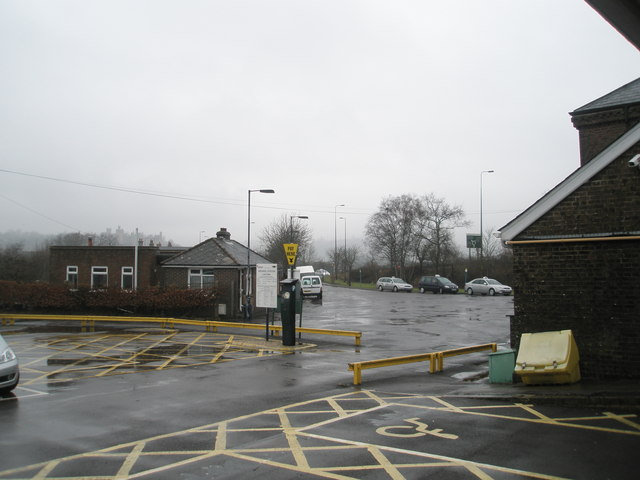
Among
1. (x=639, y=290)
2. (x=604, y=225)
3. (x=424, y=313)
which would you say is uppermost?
(x=604, y=225)

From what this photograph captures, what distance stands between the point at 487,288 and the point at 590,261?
37632 millimetres

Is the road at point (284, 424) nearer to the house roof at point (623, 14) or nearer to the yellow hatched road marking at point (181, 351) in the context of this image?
the yellow hatched road marking at point (181, 351)

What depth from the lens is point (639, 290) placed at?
9.64 m

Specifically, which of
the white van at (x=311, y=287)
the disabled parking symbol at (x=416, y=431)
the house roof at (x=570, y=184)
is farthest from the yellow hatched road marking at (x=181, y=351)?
the white van at (x=311, y=287)

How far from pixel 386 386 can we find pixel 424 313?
19.3 metres

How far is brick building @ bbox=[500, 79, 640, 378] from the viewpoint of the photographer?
9.78 meters

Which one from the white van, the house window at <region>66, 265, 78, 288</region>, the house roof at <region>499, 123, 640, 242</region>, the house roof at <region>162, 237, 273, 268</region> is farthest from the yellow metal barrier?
the white van

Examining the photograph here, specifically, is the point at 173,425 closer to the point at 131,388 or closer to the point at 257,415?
the point at 257,415

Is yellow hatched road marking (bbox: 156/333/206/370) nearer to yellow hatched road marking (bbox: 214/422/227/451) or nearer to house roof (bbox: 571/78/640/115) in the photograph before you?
yellow hatched road marking (bbox: 214/422/227/451)

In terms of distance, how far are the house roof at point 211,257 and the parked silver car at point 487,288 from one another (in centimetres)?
2304

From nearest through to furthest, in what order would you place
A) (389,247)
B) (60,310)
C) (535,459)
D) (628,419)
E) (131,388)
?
1. (535,459)
2. (628,419)
3. (131,388)
4. (60,310)
5. (389,247)

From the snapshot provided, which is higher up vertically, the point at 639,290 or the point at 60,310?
the point at 639,290

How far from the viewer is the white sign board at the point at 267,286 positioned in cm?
1709

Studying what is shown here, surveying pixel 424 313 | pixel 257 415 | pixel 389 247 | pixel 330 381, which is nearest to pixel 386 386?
pixel 330 381
